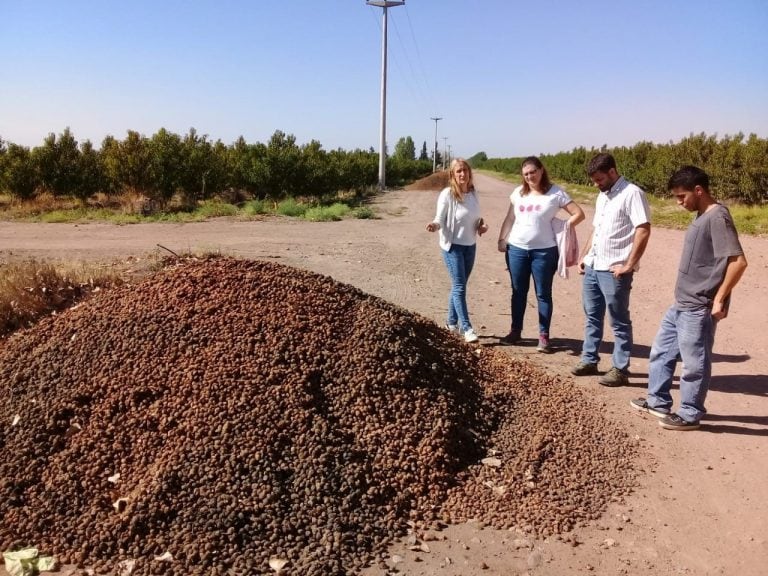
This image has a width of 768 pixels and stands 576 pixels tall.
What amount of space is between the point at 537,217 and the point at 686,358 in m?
1.49

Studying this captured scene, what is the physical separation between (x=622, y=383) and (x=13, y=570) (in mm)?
3698

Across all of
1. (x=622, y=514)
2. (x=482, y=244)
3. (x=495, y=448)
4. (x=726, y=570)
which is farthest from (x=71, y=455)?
(x=482, y=244)

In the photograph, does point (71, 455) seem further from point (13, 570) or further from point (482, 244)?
point (482, 244)

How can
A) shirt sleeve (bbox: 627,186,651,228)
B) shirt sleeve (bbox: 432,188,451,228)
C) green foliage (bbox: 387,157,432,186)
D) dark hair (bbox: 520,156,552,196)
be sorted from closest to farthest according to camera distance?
shirt sleeve (bbox: 627,186,651,228)
dark hair (bbox: 520,156,552,196)
shirt sleeve (bbox: 432,188,451,228)
green foliage (bbox: 387,157,432,186)

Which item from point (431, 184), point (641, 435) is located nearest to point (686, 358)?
point (641, 435)

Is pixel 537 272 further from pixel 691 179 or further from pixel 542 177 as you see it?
pixel 691 179

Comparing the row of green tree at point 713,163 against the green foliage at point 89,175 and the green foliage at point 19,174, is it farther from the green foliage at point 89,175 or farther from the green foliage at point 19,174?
the green foliage at point 19,174

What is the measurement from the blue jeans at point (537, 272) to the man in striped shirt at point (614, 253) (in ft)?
0.91

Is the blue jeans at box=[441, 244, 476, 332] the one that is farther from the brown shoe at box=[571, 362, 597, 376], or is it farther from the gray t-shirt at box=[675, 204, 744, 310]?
the gray t-shirt at box=[675, 204, 744, 310]

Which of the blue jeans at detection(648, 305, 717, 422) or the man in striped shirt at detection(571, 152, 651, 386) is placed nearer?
the blue jeans at detection(648, 305, 717, 422)

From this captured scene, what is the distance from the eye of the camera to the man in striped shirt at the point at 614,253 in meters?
3.69

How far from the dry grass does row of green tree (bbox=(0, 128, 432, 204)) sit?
13956 millimetres

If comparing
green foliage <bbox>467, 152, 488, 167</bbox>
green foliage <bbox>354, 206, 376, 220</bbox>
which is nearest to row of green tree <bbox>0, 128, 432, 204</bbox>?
green foliage <bbox>354, 206, 376, 220</bbox>

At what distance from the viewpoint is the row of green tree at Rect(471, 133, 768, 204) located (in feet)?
58.4
